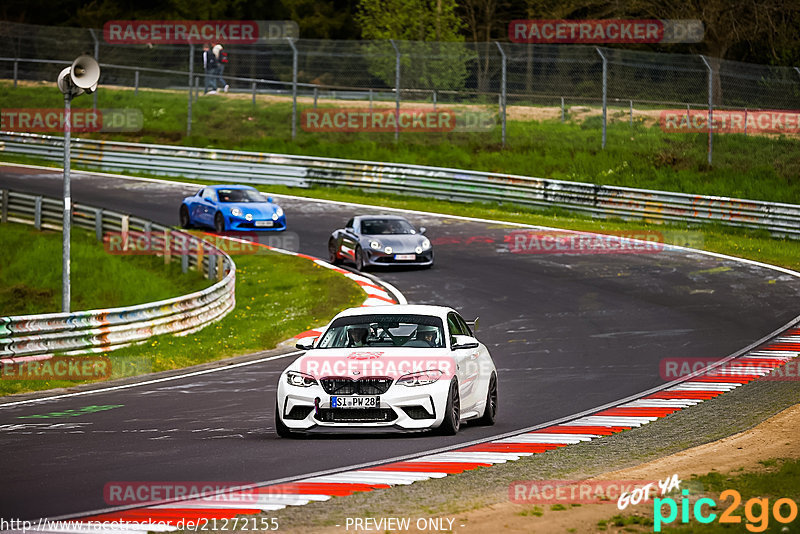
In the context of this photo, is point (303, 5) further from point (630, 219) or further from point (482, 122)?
point (630, 219)

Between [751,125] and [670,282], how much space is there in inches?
499

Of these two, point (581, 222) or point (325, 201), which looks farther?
point (325, 201)

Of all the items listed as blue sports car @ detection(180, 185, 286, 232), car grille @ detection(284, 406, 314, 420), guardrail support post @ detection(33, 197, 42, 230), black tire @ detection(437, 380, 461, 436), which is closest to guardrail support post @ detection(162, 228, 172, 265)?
blue sports car @ detection(180, 185, 286, 232)

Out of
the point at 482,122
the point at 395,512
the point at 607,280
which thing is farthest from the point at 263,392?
the point at 482,122

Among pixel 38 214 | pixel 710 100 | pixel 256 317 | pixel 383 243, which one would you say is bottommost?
pixel 256 317

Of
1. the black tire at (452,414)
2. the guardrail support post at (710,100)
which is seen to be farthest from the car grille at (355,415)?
the guardrail support post at (710,100)

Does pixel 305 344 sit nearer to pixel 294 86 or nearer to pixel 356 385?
pixel 356 385

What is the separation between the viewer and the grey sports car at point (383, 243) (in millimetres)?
25469

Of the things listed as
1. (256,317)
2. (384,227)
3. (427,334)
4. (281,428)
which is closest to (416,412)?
(427,334)

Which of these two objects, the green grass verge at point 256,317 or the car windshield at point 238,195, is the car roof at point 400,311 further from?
the car windshield at point 238,195

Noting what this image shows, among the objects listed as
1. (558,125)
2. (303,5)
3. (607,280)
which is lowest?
(607,280)

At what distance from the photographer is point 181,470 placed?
9.78 meters

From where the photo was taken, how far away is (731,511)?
7.77m

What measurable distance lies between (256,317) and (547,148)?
17.9 meters
